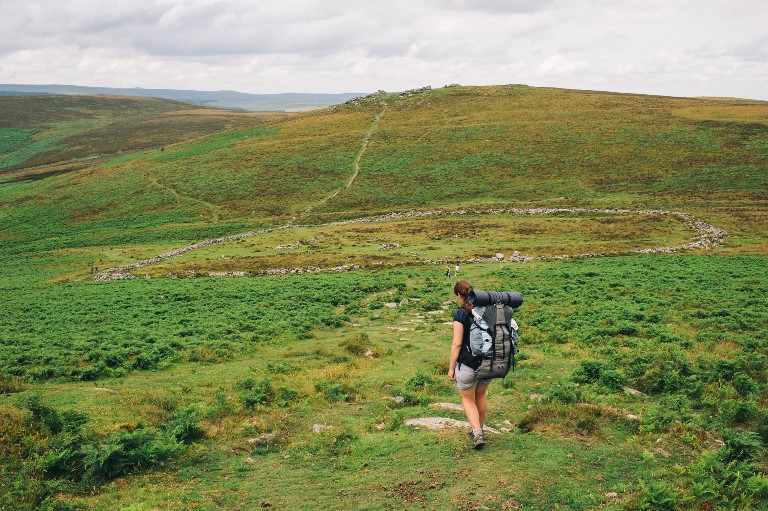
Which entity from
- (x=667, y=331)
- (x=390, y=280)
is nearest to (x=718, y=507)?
(x=667, y=331)

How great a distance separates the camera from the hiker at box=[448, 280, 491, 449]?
10248 mm

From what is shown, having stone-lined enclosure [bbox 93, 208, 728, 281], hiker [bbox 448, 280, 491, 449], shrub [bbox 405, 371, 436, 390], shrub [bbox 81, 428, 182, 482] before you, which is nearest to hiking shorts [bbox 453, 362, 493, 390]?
hiker [bbox 448, 280, 491, 449]

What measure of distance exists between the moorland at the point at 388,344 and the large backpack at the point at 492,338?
195 centimetres

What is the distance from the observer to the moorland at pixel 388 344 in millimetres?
9773

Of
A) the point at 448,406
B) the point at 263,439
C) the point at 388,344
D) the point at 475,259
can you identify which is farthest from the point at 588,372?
the point at 475,259

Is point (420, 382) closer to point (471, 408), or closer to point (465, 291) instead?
point (471, 408)

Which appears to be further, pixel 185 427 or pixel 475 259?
pixel 475 259

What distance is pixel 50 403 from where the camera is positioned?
46.6 ft

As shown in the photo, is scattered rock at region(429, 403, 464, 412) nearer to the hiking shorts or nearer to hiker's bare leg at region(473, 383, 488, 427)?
hiker's bare leg at region(473, 383, 488, 427)

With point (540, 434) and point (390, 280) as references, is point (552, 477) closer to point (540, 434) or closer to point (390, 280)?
point (540, 434)

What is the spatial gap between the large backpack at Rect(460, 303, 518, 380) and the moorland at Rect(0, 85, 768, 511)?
6.39 ft

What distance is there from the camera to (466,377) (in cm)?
1051

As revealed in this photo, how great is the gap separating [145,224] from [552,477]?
264 feet

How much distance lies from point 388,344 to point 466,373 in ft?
40.9
